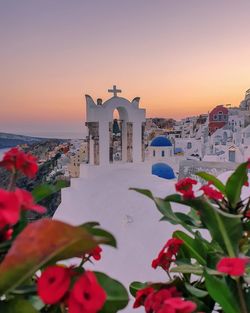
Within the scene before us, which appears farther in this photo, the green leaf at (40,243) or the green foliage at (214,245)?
the green foliage at (214,245)

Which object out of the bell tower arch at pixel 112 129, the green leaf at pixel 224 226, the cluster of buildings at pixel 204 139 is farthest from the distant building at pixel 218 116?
the green leaf at pixel 224 226

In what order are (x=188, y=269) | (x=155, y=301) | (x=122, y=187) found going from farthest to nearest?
(x=122, y=187)
(x=188, y=269)
(x=155, y=301)

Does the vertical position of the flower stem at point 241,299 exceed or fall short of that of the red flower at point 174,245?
it falls short

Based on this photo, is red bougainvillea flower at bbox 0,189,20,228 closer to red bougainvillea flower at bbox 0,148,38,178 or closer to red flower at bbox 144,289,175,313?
red bougainvillea flower at bbox 0,148,38,178

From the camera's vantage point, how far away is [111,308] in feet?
1.95

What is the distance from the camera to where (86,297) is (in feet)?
1.53

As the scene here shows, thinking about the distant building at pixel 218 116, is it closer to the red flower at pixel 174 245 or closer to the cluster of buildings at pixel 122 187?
the cluster of buildings at pixel 122 187

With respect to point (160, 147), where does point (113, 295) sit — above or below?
below

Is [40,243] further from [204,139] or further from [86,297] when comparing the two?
[204,139]

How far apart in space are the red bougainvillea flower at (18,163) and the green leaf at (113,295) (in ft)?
0.68

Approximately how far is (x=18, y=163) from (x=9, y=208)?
7.8 inches

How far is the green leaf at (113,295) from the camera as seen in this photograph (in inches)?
23.2

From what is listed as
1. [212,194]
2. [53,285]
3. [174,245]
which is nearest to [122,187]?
[174,245]

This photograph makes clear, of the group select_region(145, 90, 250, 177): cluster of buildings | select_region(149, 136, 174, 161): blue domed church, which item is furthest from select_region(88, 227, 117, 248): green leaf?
select_region(149, 136, 174, 161): blue domed church
